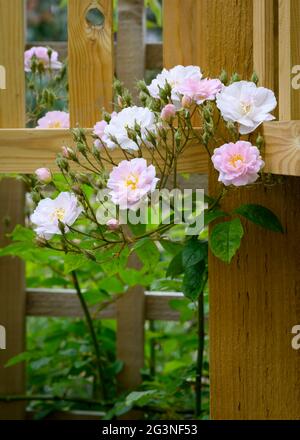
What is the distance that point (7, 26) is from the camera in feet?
5.29

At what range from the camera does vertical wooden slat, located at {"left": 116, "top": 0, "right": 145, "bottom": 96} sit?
87.0 inches

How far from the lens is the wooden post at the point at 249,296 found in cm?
151

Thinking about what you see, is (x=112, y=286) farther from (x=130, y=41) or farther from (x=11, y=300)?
(x=130, y=41)

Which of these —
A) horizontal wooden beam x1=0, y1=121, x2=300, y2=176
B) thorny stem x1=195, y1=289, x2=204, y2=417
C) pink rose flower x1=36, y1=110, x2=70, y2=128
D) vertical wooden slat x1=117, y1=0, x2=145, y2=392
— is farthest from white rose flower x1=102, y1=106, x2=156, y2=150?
vertical wooden slat x1=117, y1=0, x2=145, y2=392

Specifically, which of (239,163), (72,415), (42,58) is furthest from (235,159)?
(72,415)

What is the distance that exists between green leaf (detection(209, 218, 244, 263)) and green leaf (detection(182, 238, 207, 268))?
137 millimetres

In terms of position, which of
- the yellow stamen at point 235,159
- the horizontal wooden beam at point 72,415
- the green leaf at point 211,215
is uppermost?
the yellow stamen at point 235,159

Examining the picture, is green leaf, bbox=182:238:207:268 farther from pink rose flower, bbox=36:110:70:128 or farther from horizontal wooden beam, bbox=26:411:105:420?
horizontal wooden beam, bbox=26:411:105:420

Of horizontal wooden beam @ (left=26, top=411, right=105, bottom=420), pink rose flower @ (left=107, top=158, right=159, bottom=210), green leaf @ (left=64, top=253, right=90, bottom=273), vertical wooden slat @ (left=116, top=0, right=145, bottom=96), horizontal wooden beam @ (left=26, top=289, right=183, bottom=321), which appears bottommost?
horizontal wooden beam @ (left=26, top=411, right=105, bottom=420)

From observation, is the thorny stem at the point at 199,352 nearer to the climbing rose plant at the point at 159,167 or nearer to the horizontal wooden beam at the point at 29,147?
the climbing rose plant at the point at 159,167

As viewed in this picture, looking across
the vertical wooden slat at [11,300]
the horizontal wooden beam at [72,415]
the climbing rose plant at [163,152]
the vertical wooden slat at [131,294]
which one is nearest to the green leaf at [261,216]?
the climbing rose plant at [163,152]

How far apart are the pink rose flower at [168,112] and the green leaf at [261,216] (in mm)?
216

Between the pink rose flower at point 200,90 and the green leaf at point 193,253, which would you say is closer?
the pink rose flower at point 200,90

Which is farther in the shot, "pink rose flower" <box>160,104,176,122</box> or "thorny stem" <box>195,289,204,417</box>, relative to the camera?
"thorny stem" <box>195,289,204,417</box>
